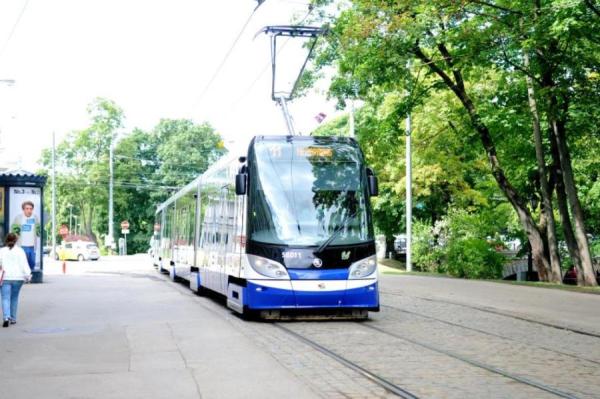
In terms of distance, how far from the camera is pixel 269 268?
13.2 meters

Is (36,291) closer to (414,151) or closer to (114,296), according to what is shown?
(114,296)

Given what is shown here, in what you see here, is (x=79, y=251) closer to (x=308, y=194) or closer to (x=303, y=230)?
(x=308, y=194)

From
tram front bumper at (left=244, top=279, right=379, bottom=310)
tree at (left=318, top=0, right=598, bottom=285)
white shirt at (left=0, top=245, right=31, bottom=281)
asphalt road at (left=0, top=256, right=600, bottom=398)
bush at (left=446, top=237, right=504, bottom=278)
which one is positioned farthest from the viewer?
bush at (left=446, top=237, right=504, bottom=278)

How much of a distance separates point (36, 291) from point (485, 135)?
50.0ft

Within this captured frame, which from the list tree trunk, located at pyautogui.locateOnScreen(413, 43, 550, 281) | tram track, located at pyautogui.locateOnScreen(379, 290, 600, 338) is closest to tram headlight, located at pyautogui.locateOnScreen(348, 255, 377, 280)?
tram track, located at pyautogui.locateOnScreen(379, 290, 600, 338)

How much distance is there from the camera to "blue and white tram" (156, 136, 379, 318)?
1325cm

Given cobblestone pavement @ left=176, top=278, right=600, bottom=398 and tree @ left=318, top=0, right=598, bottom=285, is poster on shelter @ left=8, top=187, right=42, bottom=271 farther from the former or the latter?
cobblestone pavement @ left=176, top=278, right=600, bottom=398

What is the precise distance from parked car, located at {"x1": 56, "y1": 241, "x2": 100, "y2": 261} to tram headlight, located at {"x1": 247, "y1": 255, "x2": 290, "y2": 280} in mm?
50209

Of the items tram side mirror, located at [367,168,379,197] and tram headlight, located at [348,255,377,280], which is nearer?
tram headlight, located at [348,255,377,280]

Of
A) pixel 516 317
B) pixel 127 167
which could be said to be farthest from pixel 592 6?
pixel 127 167

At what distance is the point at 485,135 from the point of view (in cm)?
2797

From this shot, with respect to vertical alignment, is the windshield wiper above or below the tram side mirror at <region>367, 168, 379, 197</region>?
below

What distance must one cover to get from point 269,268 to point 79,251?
5081cm

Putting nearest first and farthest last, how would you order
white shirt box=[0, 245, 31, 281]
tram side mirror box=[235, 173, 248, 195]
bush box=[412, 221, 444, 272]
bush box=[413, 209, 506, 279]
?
white shirt box=[0, 245, 31, 281]
tram side mirror box=[235, 173, 248, 195]
bush box=[413, 209, 506, 279]
bush box=[412, 221, 444, 272]
